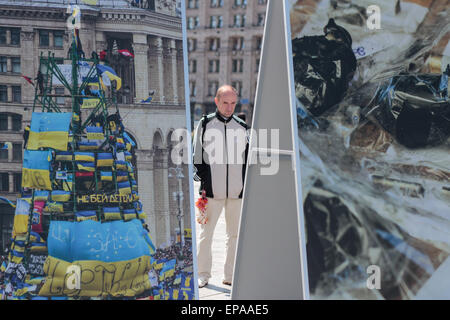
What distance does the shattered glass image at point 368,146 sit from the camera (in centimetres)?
445

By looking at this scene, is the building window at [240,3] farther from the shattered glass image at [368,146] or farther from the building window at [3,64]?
the building window at [3,64]

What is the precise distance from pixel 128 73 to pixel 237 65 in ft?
203

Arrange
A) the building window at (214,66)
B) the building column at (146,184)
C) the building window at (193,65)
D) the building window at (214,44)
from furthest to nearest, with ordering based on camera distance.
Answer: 1. the building window at (193,65)
2. the building window at (214,44)
3. the building window at (214,66)
4. the building column at (146,184)

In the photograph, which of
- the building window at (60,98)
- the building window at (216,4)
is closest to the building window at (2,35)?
the building window at (60,98)

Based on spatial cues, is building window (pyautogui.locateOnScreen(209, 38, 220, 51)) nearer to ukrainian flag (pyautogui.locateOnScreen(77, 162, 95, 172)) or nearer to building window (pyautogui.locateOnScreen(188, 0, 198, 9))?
building window (pyautogui.locateOnScreen(188, 0, 198, 9))

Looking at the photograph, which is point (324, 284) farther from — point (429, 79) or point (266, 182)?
point (429, 79)

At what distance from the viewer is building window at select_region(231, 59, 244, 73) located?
2571 inches

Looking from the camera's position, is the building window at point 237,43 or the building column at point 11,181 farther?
the building window at point 237,43

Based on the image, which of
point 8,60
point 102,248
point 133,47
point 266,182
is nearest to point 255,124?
point 266,182

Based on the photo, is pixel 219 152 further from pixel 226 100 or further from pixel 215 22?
pixel 215 22

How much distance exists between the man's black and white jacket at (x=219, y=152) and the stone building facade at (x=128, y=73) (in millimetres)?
1136

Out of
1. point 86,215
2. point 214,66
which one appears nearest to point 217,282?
point 86,215

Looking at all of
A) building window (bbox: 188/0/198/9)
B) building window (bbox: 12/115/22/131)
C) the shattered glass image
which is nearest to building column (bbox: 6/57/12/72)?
building window (bbox: 12/115/22/131)

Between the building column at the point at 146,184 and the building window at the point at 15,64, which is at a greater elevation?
the building window at the point at 15,64
